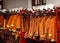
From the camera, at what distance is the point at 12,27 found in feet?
16.1

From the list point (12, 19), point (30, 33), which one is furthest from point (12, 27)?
point (30, 33)

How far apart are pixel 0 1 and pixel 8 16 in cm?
119

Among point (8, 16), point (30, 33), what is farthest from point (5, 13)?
point (30, 33)

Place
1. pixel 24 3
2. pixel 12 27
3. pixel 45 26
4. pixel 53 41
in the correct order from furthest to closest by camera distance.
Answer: pixel 24 3 → pixel 12 27 → pixel 45 26 → pixel 53 41

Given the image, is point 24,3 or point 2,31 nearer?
point 2,31

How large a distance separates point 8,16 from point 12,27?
638 millimetres

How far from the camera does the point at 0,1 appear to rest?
6.38 m

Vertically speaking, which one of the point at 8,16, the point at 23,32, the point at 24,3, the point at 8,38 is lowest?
the point at 8,38

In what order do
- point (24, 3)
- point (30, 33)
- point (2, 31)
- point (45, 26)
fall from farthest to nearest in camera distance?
point (24, 3) → point (2, 31) → point (30, 33) → point (45, 26)

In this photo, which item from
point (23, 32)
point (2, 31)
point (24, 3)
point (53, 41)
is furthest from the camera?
point (24, 3)

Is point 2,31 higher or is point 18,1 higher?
point 18,1

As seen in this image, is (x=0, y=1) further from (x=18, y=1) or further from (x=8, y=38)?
(x=8, y=38)

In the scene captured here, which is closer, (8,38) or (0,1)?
(8,38)

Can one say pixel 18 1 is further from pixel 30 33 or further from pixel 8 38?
pixel 30 33
